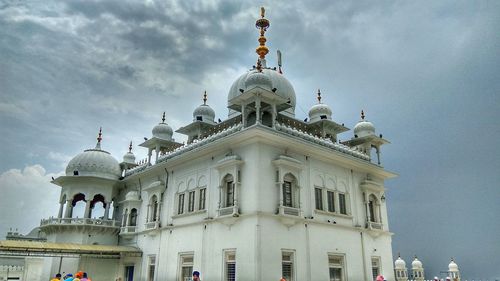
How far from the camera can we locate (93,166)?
92.8ft

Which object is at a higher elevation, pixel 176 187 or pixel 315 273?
pixel 176 187

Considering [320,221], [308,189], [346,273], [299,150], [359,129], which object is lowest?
[346,273]

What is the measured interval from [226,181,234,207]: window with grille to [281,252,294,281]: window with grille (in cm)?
360

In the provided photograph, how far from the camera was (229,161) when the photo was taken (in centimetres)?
1828

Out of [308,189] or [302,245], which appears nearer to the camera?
[302,245]

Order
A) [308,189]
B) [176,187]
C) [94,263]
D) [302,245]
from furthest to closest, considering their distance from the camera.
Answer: [94,263] → [176,187] → [308,189] → [302,245]

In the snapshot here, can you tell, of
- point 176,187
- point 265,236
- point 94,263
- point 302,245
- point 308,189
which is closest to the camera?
point 265,236

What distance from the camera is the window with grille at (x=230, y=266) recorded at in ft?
56.7

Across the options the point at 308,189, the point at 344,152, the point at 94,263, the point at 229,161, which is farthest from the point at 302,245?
the point at 94,263

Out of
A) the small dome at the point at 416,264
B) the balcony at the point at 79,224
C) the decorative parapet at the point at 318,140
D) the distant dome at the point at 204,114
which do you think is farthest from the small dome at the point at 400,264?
the balcony at the point at 79,224

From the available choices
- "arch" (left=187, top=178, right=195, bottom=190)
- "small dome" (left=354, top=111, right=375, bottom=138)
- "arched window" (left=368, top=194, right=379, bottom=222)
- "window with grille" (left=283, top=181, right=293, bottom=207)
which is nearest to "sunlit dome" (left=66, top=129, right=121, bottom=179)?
"arch" (left=187, top=178, right=195, bottom=190)

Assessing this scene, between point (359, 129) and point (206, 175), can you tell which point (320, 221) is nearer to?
point (206, 175)

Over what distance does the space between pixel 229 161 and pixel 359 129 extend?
38.2 ft

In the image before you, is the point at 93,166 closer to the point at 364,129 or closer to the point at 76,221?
the point at 76,221
